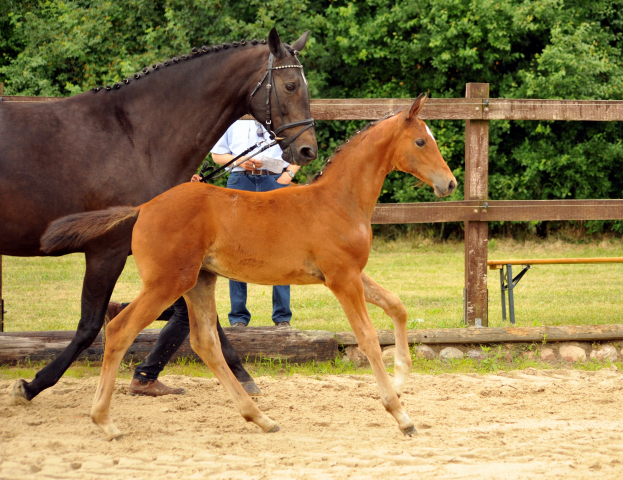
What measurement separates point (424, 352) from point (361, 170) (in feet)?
7.55

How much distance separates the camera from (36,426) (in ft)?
12.5

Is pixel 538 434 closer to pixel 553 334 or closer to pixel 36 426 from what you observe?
pixel 553 334

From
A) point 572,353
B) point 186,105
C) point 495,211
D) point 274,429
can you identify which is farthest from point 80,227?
point 572,353

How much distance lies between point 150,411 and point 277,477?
1.46m

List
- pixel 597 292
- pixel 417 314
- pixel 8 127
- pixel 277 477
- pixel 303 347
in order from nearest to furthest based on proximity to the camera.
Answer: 1. pixel 277 477
2. pixel 8 127
3. pixel 303 347
4. pixel 417 314
5. pixel 597 292

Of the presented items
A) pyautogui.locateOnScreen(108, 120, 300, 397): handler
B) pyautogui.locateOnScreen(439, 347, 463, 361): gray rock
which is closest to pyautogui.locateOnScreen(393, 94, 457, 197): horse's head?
pyautogui.locateOnScreen(108, 120, 300, 397): handler

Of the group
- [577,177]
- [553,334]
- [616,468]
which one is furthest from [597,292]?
[616,468]

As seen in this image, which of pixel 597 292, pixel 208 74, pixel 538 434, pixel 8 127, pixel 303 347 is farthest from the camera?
pixel 597 292

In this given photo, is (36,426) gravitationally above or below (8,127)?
below

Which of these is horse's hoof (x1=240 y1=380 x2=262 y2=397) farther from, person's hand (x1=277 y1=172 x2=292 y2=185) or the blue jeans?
person's hand (x1=277 y1=172 x2=292 y2=185)

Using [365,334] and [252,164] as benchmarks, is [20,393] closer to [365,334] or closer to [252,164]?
[365,334]

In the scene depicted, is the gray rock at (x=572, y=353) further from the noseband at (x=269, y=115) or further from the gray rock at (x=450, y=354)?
the noseband at (x=269, y=115)

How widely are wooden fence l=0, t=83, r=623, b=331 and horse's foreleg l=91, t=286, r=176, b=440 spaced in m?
2.73

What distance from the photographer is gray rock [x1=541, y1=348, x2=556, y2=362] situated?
568cm
